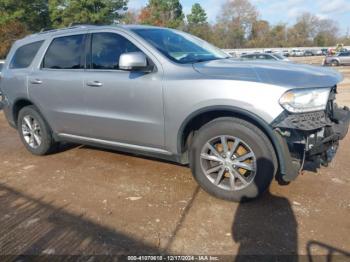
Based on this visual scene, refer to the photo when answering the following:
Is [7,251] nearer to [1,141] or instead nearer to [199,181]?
[199,181]

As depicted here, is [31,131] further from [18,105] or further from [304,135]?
[304,135]

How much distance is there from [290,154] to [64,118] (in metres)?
3.06

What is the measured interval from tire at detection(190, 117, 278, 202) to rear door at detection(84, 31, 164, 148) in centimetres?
52

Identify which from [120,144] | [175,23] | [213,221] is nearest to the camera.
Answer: [213,221]

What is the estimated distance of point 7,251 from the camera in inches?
117

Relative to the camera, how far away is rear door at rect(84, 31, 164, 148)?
3.96m

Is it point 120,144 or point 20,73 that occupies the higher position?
point 20,73

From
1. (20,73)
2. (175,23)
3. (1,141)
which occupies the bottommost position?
(1,141)

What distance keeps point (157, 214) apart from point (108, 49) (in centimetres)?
212

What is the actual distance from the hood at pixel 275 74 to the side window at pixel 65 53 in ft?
5.62

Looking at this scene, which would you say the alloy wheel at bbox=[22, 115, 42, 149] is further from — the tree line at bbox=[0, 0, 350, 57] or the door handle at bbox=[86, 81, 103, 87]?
the tree line at bbox=[0, 0, 350, 57]

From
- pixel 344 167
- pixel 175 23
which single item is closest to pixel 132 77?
pixel 344 167

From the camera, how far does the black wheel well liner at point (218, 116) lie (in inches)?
132

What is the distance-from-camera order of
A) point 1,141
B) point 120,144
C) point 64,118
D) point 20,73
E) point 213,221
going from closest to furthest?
point 213,221
point 120,144
point 64,118
point 20,73
point 1,141
